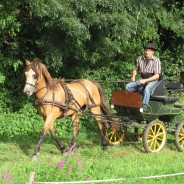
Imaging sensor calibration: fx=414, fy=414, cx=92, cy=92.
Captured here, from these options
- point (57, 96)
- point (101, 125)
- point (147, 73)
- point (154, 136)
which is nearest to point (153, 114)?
point (154, 136)

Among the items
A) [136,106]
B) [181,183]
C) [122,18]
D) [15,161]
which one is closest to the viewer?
[181,183]

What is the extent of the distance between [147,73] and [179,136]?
62.9 inches

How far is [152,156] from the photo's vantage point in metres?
7.84

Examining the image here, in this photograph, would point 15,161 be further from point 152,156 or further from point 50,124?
point 152,156

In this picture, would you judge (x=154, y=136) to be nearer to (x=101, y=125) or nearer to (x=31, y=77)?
(x=101, y=125)

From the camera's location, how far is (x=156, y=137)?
8539 millimetres

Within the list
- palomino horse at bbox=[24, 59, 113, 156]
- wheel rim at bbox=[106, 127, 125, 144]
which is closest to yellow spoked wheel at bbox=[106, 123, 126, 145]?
wheel rim at bbox=[106, 127, 125, 144]

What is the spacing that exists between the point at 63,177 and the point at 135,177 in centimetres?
108

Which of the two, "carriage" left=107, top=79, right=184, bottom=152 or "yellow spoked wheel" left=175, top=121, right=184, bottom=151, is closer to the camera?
"carriage" left=107, top=79, right=184, bottom=152

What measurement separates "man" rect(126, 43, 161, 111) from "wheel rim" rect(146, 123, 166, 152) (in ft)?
1.60

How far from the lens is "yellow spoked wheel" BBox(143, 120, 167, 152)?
822 centimetres

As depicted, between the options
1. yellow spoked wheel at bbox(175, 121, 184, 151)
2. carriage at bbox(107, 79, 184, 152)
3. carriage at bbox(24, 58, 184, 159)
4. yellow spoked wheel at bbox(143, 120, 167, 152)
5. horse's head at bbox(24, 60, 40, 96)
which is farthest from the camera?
yellow spoked wheel at bbox(175, 121, 184, 151)

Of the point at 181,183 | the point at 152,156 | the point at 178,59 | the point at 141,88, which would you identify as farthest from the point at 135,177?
the point at 178,59

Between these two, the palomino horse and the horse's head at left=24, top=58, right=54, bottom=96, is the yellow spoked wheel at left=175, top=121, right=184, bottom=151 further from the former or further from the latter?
the horse's head at left=24, top=58, right=54, bottom=96
